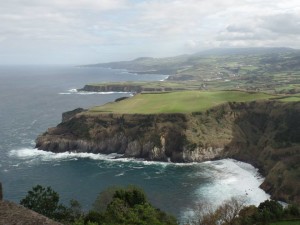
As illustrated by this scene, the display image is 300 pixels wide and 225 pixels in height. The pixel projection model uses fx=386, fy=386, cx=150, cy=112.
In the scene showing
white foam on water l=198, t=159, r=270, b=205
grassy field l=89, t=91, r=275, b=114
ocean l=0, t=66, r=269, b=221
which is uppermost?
grassy field l=89, t=91, r=275, b=114

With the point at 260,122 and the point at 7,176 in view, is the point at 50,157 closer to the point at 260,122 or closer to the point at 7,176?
the point at 7,176

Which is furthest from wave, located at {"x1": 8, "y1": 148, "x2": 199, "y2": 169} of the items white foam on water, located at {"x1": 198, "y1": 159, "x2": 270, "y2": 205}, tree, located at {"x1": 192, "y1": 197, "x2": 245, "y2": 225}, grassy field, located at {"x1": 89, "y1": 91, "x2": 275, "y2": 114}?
tree, located at {"x1": 192, "y1": 197, "x2": 245, "y2": 225}

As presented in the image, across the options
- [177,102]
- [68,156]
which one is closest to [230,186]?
[68,156]

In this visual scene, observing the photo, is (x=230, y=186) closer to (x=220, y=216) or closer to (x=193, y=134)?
(x=193, y=134)

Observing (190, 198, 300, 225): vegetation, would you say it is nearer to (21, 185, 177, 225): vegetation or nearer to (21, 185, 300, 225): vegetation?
(21, 185, 300, 225): vegetation

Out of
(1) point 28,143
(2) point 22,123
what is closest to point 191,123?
(1) point 28,143

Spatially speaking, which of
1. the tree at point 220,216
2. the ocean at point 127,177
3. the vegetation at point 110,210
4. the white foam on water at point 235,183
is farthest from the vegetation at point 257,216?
the white foam on water at point 235,183
